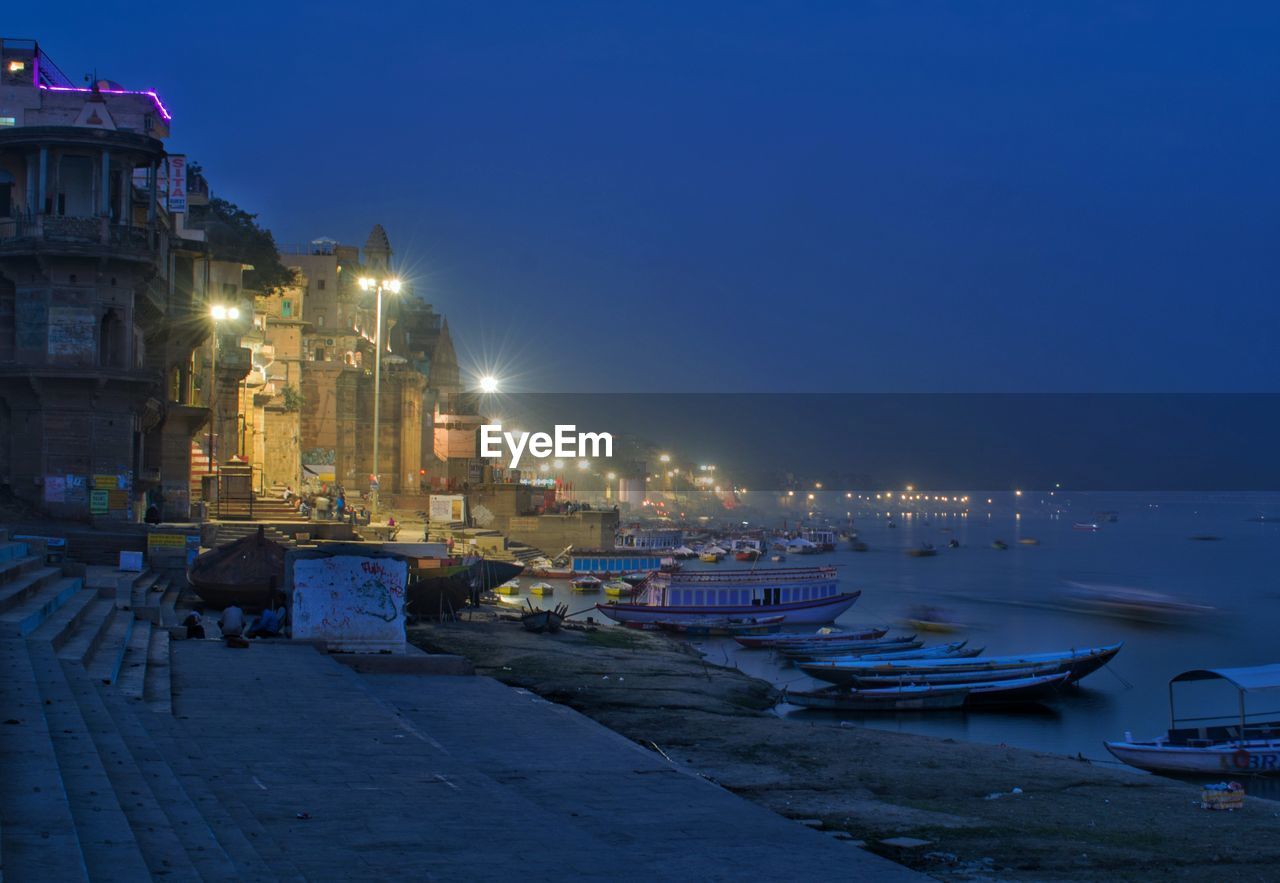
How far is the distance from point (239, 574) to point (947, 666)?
803 inches

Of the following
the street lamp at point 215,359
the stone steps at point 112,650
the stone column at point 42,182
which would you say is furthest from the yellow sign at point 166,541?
the street lamp at point 215,359

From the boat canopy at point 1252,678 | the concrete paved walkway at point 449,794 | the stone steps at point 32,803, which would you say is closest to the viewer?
the stone steps at point 32,803

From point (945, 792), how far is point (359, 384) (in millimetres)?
53695

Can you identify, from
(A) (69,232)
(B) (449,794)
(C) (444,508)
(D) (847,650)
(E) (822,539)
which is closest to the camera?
(B) (449,794)

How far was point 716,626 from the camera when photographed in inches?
2067

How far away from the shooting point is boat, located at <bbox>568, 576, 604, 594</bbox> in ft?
229

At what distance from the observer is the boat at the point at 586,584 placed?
6994 cm

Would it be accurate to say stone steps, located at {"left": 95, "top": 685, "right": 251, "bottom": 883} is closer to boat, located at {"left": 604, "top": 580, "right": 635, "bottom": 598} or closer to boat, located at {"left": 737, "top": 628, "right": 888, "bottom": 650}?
boat, located at {"left": 737, "top": 628, "right": 888, "bottom": 650}

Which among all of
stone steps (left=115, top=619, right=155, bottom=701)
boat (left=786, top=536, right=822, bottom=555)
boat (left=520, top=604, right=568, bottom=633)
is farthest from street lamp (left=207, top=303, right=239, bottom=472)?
boat (left=786, top=536, right=822, bottom=555)

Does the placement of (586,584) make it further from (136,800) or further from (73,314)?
(136,800)

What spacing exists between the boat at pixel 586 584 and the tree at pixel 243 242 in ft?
73.5

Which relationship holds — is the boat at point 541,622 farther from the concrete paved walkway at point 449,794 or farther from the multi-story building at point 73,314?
the concrete paved walkway at point 449,794

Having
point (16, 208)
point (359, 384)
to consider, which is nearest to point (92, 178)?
point (16, 208)

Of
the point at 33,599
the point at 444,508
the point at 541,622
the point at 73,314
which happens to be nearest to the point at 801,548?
the point at 444,508
